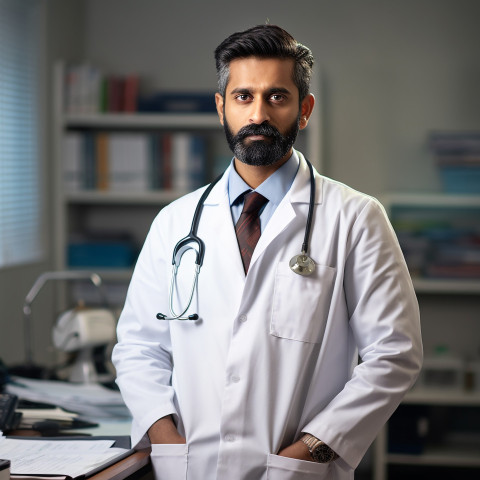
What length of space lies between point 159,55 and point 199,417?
2601 mm

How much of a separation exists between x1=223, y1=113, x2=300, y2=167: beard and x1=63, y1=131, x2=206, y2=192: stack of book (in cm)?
193

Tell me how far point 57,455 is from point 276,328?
1.66ft

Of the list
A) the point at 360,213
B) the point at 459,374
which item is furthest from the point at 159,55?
the point at 360,213

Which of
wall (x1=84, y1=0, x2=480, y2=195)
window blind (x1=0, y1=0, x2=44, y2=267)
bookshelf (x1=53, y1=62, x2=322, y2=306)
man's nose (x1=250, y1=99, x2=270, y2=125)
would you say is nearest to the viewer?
man's nose (x1=250, y1=99, x2=270, y2=125)

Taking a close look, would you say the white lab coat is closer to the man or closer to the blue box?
the man

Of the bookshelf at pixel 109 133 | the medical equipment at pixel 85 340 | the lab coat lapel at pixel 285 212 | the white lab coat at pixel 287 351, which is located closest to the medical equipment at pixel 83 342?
the medical equipment at pixel 85 340

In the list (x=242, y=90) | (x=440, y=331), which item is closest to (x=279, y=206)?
(x=242, y=90)

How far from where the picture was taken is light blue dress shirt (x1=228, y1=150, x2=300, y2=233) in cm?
153

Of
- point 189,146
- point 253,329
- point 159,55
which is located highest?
point 159,55

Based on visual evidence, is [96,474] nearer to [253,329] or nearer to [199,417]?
[199,417]

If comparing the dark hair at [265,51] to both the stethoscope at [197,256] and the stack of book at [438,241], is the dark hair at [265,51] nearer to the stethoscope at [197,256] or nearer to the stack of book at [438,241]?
the stethoscope at [197,256]

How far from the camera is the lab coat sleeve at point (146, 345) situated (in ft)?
4.86

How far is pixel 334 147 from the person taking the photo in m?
3.61

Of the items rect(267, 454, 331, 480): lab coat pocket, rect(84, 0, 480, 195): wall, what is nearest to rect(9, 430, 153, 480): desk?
rect(267, 454, 331, 480): lab coat pocket
